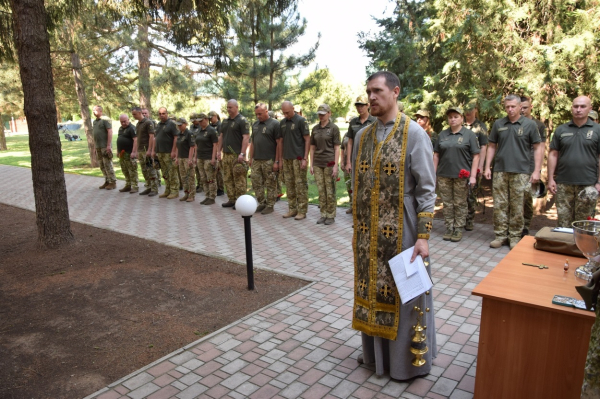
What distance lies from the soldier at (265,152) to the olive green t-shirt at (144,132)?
A: 3426 mm

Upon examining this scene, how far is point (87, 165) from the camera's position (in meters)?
20.2

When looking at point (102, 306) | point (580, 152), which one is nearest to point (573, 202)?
point (580, 152)

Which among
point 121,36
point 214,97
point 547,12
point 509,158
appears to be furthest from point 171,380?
point 121,36

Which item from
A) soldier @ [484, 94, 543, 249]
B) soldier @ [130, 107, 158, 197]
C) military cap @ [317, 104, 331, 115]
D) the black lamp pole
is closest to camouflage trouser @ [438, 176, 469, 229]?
soldier @ [484, 94, 543, 249]

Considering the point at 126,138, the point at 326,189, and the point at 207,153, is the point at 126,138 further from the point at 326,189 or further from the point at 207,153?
the point at 326,189

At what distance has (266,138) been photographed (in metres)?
8.98

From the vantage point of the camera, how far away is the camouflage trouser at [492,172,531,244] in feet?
21.2

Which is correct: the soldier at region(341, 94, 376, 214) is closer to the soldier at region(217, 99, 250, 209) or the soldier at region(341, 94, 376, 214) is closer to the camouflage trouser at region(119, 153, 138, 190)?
the soldier at region(217, 99, 250, 209)

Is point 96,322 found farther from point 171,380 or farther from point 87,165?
point 87,165

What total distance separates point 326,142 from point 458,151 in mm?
2330

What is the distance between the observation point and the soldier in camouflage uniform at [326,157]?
8.12m

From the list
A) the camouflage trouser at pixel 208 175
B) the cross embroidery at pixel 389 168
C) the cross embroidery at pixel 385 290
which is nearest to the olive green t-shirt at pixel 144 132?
the camouflage trouser at pixel 208 175

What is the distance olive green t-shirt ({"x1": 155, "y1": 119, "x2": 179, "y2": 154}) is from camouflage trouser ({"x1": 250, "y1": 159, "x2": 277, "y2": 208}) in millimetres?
Result: 2782

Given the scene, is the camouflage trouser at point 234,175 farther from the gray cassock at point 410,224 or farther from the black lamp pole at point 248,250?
the gray cassock at point 410,224
